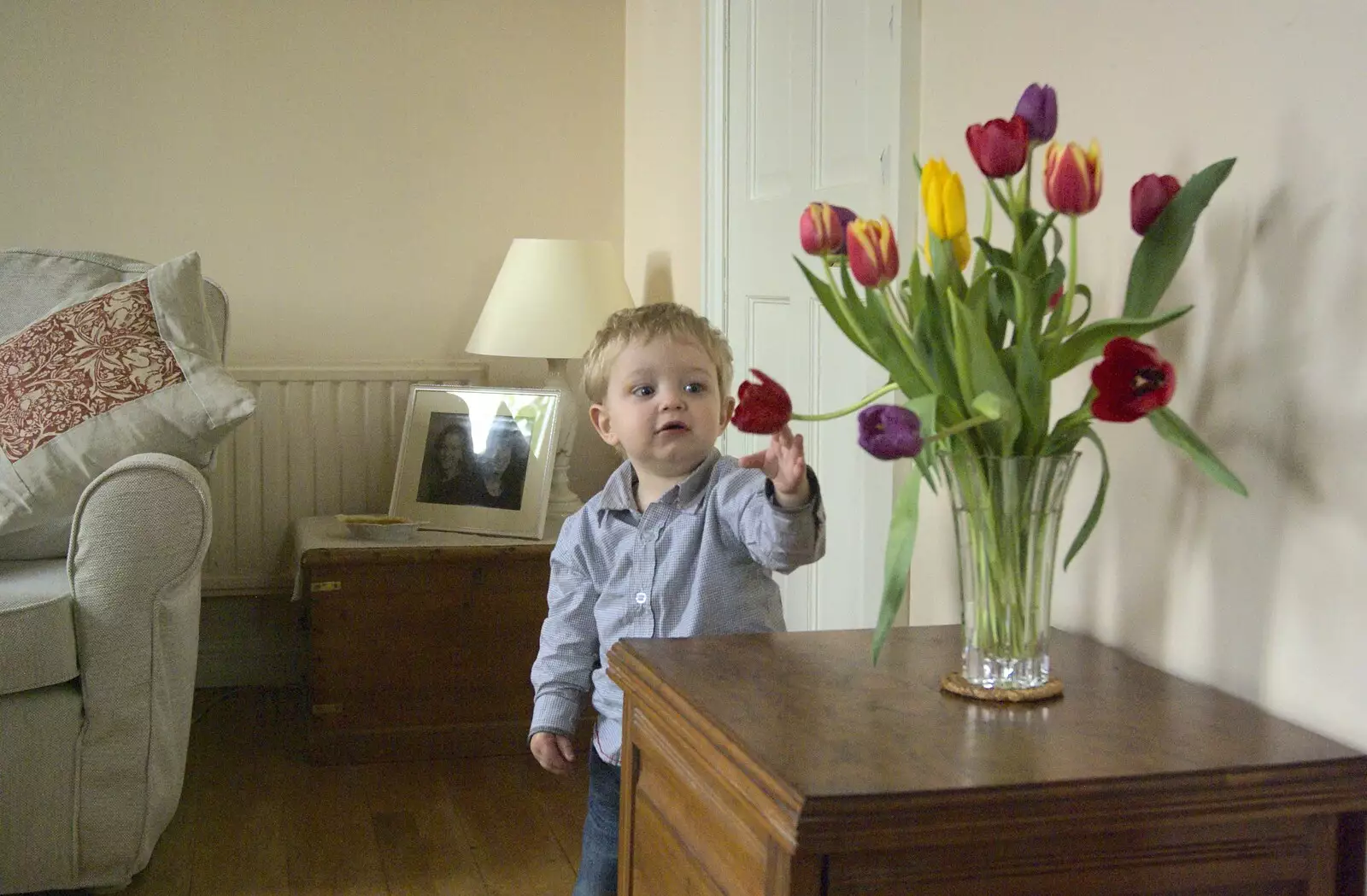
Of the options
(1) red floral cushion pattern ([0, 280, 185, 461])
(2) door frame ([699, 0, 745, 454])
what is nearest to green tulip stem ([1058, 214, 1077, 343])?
(2) door frame ([699, 0, 745, 454])

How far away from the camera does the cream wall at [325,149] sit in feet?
9.62

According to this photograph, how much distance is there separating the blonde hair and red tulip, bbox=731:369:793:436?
0.45 meters

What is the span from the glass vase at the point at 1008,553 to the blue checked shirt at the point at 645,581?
10.0 inches

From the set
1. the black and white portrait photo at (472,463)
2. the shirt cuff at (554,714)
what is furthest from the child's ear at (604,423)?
the black and white portrait photo at (472,463)

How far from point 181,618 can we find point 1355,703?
65.9 inches

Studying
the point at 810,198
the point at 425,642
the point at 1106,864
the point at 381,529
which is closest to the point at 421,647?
the point at 425,642

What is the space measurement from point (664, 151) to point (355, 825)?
1480 mm

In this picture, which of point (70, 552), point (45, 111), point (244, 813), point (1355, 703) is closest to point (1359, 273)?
point (1355, 703)

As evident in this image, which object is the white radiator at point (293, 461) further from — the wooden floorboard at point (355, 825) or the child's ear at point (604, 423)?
the child's ear at point (604, 423)

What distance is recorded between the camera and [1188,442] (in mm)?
966

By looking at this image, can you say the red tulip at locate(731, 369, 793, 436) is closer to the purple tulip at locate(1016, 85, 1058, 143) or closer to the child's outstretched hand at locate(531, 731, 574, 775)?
the purple tulip at locate(1016, 85, 1058, 143)

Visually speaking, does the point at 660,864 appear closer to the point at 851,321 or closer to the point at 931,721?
the point at 931,721

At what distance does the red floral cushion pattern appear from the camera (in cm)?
225

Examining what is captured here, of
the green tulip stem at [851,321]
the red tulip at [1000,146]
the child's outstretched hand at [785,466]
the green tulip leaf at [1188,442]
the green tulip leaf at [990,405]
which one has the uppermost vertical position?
the red tulip at [1000,146]
